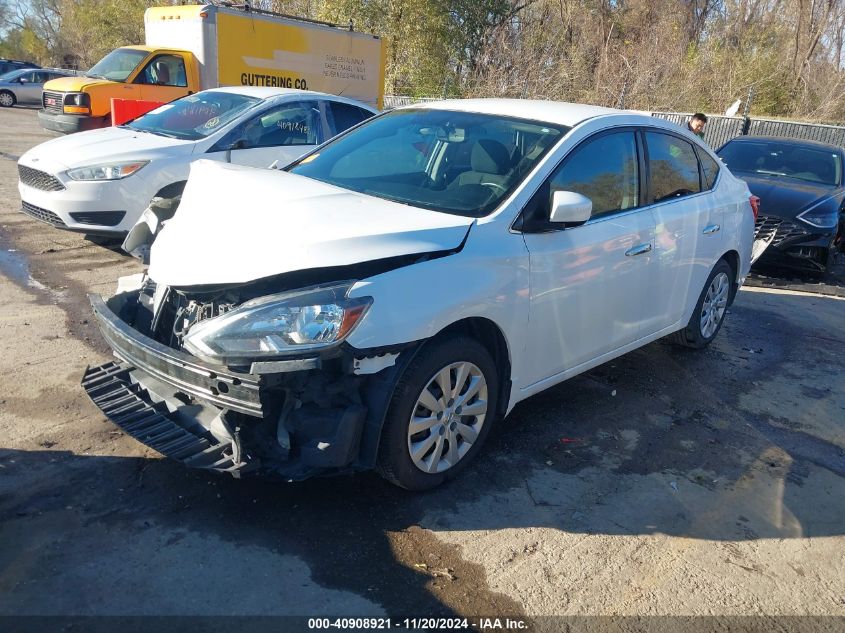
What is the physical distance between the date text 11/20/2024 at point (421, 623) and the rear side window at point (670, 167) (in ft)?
9.88

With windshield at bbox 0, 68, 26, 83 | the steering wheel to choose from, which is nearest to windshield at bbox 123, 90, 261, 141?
the steering wheel

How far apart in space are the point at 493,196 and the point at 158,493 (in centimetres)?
222

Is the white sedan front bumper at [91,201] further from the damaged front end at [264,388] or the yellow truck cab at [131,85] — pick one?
the yellow truck cab at [131,85]

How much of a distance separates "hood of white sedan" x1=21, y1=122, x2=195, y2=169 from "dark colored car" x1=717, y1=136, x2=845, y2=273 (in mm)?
6942

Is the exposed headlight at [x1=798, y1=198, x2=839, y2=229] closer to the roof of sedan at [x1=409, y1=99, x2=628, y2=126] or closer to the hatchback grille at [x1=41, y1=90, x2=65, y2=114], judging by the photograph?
the roof of sedan at [x1=409, y1=99, x2=628, y2=126]

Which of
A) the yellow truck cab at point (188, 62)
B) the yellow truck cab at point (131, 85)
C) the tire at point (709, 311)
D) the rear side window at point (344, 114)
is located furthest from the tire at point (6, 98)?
the tire at point (709, 311)

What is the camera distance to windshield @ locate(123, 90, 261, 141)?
7.80 metres

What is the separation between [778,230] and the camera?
29.6ft

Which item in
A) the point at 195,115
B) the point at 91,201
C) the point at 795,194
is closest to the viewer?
the point at 91,201

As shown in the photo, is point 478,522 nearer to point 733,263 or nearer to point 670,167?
point 670,167

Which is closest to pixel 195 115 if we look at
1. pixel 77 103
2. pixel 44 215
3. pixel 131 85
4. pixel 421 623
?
pixel 44 215

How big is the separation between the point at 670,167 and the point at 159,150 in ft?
16.0

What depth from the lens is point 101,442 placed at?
3873 mm

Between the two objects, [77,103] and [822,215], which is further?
[77,103]
